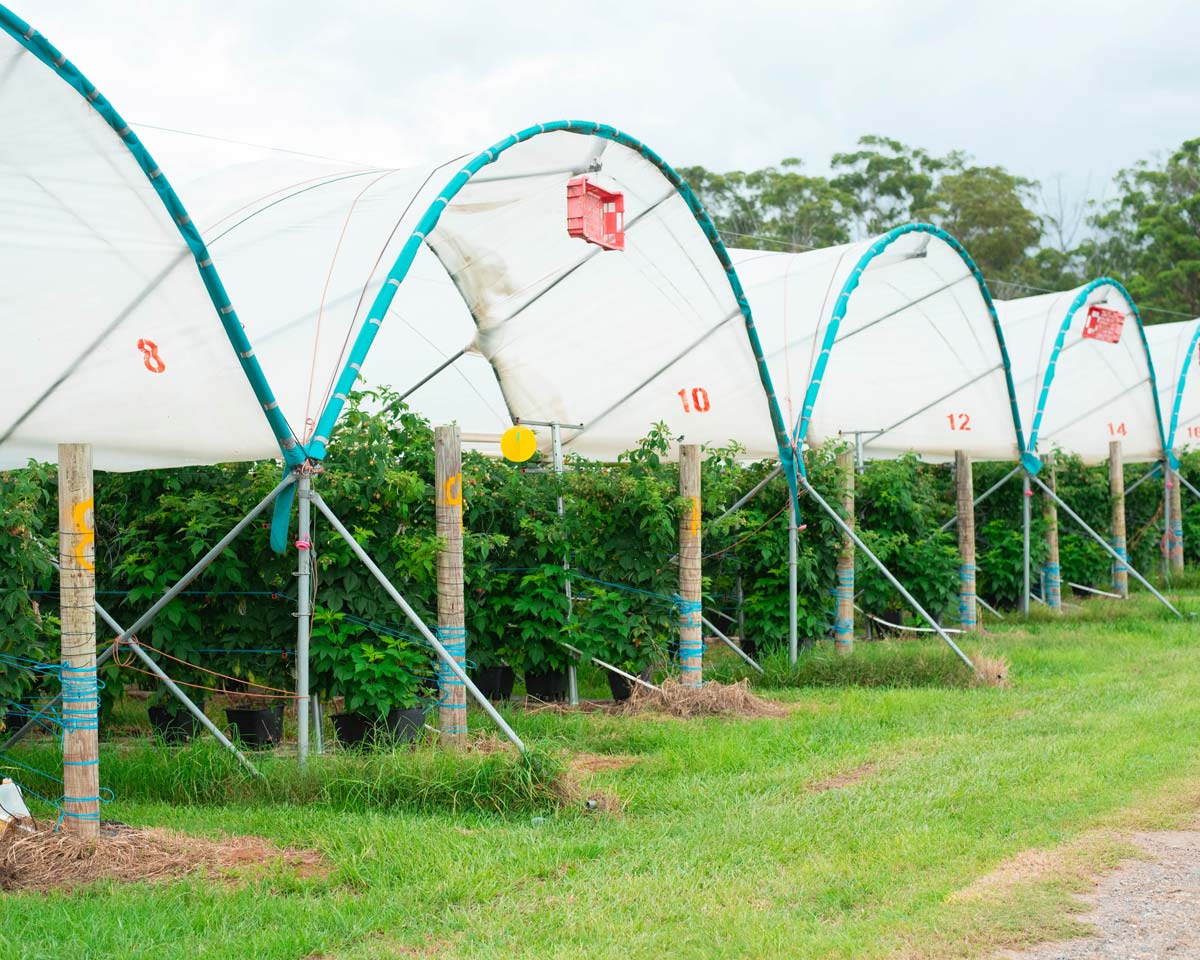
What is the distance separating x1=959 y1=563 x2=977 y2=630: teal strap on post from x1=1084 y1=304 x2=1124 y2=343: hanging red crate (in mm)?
4413

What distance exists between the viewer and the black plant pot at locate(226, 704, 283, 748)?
8367mm

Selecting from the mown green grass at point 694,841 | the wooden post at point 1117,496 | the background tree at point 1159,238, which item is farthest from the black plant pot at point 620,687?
the background tree at point 1159,238

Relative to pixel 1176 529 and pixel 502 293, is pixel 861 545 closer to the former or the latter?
pixel 502 293

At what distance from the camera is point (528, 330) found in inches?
419

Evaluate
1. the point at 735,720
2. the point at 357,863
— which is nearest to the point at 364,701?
the point at 357,863

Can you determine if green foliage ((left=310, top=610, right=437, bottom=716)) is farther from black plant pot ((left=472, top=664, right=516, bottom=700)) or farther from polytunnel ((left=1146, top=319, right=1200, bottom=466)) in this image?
polytunnel ((left=1146, top=319, right=1200, bottom=466))

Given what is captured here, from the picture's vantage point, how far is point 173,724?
855cm

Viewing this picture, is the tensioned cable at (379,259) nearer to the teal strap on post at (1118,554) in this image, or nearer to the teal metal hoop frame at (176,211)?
the teal metal hoop frame at (176,211)

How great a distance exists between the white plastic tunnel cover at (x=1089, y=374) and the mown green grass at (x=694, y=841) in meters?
8.56

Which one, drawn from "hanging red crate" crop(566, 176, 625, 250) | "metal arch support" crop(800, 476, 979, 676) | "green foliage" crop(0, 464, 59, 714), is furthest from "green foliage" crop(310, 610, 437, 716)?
"metal arch support" crop(800, 476, 979, 676)

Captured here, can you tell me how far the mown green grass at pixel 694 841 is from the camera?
4.71 meters

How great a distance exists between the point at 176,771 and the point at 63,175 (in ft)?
10.5

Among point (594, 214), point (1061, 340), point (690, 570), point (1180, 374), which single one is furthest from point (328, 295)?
point (1180, 374)

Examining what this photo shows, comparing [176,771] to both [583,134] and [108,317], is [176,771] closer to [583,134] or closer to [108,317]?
[108,317]
